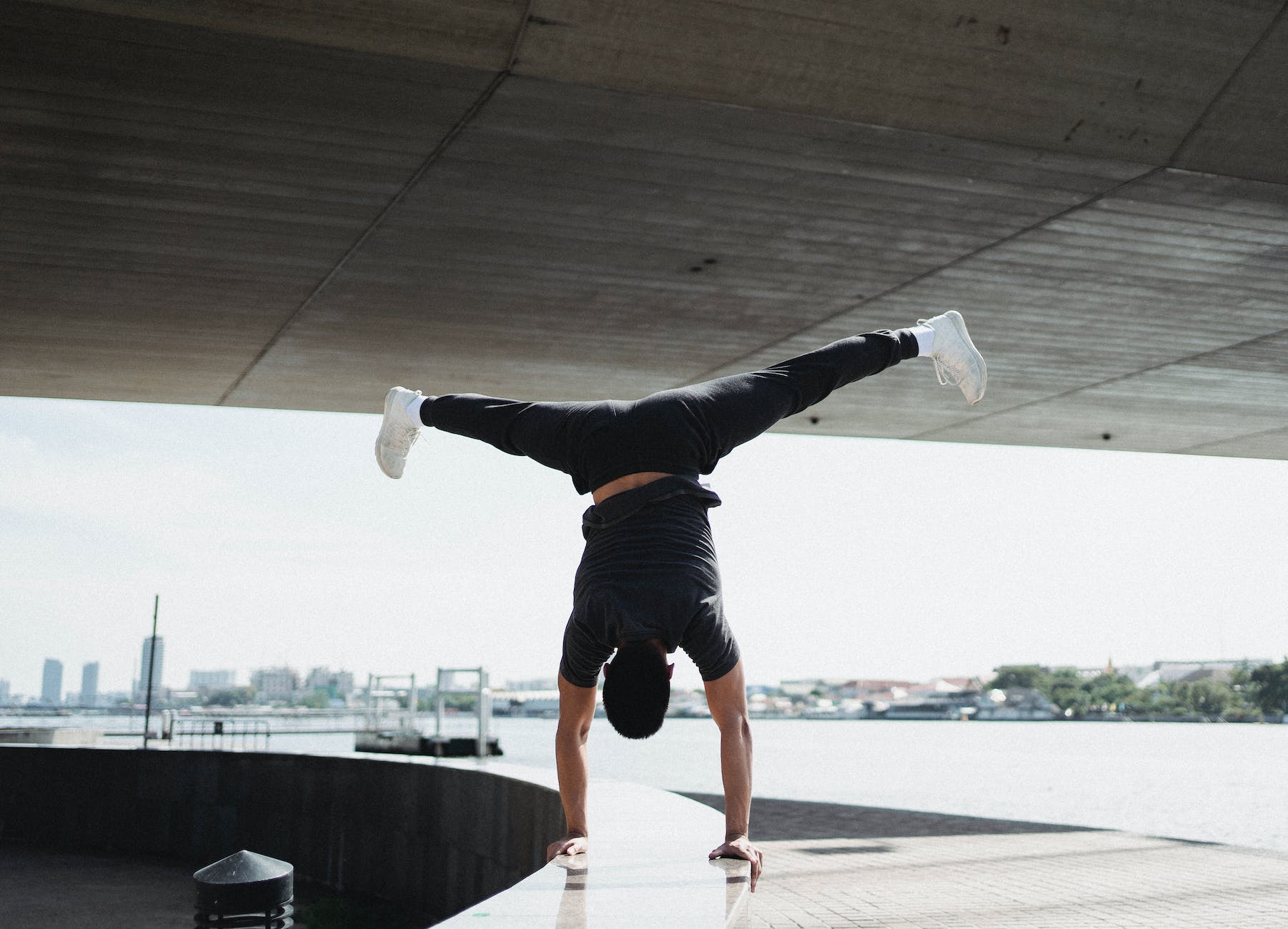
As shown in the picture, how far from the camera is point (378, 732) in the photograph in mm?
20438

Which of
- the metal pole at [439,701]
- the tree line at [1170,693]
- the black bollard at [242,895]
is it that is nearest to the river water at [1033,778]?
the metal pole at [439,701]

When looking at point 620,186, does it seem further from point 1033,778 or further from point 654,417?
point 1033,778

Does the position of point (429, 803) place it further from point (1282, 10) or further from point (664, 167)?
point (1282, 10)

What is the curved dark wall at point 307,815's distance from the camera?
7844 mm

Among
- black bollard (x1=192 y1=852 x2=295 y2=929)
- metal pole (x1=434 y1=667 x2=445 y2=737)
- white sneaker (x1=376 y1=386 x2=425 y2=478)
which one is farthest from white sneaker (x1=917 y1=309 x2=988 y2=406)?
metal pole (x1=434 y1=667 x2=445 y2=737)

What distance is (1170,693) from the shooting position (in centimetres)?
8825

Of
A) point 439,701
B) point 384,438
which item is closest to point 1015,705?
point 439,701

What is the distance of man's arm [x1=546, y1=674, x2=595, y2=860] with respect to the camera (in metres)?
4.30

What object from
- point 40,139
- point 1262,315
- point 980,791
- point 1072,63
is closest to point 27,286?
point 40,139

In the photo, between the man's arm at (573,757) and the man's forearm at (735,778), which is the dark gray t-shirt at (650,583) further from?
the man's forearm at (735,778)

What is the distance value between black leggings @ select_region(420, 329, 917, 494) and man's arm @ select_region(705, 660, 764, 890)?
0.81 meters

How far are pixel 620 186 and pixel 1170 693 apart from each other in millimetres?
91976

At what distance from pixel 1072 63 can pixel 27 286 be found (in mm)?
8252

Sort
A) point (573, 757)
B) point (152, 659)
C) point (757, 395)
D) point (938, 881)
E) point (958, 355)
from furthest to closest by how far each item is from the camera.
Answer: point (152, 659) → point (938, 881) → point (958, 355) → point (757, 395) → point (573, 757)
